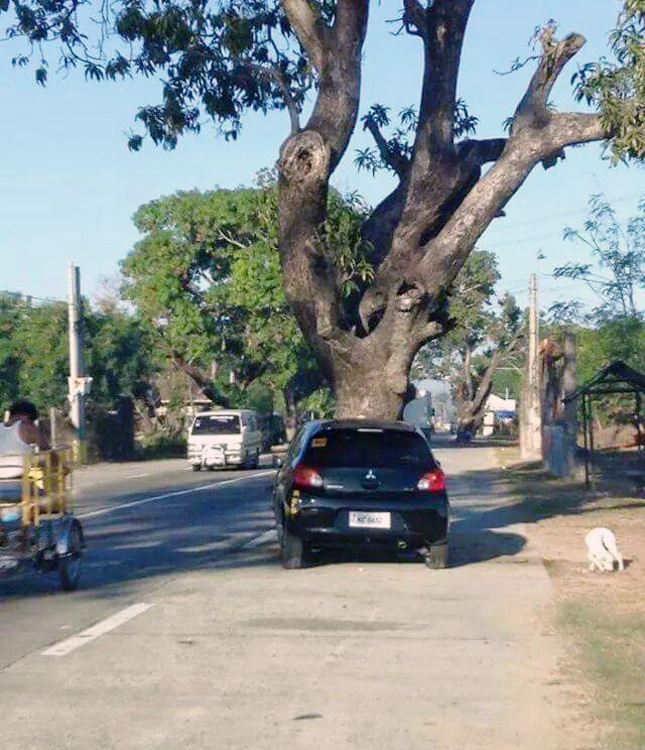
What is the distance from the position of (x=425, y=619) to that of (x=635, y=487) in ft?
54.7

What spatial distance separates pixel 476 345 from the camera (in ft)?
292

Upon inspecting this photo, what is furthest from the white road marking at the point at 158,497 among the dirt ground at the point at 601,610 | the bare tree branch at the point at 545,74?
the bare tree branch at the point at 545,74

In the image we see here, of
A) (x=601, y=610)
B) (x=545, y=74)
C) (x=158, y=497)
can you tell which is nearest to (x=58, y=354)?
(x=158, y=497)

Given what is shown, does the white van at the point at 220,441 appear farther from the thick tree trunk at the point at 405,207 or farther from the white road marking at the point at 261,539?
the thick tree trunk at the point at 405,207

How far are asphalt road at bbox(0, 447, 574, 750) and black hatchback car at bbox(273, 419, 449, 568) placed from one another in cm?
39

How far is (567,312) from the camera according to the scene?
3712cm

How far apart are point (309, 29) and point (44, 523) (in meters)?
7.63

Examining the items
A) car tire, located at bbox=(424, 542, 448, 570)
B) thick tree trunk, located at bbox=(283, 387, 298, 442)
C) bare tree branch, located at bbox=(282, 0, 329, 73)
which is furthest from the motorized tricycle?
thick tree trunk, located at bbox=(283, 387, 298, 442)

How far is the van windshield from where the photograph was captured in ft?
140

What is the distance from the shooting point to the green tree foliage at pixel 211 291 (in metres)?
57.8

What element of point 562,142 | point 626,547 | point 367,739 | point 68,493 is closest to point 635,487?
point 626,547

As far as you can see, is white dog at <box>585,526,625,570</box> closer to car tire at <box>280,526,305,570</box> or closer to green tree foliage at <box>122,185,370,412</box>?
car tire at <box>280,526,305,570</box>

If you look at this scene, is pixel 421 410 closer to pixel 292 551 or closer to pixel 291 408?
pixel 291 408

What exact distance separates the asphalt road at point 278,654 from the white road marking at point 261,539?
1.02 feet
